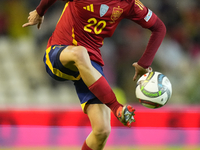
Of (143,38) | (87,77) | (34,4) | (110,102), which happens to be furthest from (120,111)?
(34,4)

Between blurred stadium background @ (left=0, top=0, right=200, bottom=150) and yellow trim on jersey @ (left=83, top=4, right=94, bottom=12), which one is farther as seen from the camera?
blurred stadium background @ (left=0, top=0, right=200, bottom=150)

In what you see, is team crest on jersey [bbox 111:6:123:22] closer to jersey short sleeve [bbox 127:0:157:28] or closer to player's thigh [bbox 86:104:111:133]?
jersey short sleeve [bbox 127:0:157:28]

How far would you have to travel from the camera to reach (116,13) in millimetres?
1925

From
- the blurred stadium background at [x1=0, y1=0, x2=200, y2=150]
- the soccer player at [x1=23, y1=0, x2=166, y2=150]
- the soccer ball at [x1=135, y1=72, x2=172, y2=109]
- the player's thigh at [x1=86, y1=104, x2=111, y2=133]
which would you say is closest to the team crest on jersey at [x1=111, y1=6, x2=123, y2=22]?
the soccer player at [x1=23, y1=0, x2=166, y2=150]

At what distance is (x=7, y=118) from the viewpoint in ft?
10.9

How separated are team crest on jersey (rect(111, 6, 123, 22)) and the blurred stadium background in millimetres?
1590

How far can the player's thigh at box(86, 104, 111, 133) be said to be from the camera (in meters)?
1.85

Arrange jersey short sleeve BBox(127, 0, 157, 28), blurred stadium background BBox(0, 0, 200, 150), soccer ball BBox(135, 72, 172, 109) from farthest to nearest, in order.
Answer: blurred stadium background BBox(0, 0, 200, 150) < jersey short sleeve BBox(127, 0, 157, 28) < soccer ball BBox(135, 72, 172, 109)

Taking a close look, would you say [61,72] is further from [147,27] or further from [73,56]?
[147,27]

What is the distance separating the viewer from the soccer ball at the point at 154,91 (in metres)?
1.72

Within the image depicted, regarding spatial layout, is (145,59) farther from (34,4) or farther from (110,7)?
(34,4)

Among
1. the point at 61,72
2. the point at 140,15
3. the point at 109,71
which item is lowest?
the point at 109,71

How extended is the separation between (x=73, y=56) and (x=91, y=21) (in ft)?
1.22

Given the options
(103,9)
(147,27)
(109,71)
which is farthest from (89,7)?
(109,71)
